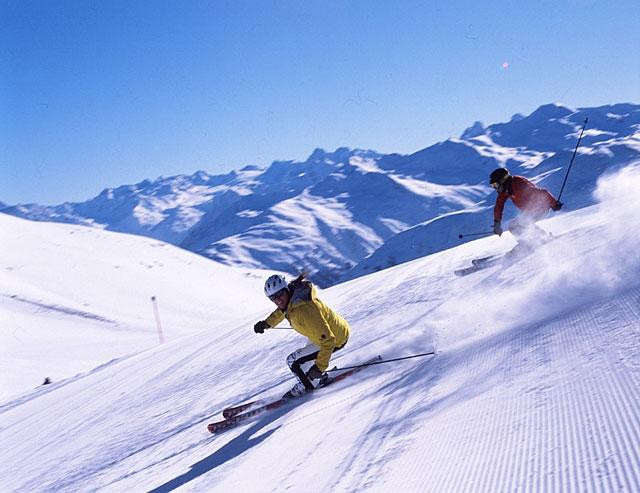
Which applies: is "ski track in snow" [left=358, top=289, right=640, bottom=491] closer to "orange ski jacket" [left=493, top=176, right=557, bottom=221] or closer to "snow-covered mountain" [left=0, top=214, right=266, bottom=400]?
"orange ski jacket" [left=493, top=176, right=557, bottom=221]

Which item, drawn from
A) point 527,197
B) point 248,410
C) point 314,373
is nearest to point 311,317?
point 314,373

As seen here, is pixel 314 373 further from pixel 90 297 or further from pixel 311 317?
pixel 90 297

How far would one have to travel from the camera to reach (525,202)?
10.6 metres

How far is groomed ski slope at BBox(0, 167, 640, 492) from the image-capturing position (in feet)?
9.91

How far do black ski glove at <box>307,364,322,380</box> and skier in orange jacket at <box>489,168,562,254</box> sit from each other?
5.58 m

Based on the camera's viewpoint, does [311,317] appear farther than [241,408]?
No

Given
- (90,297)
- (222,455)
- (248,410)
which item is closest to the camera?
(222,455)

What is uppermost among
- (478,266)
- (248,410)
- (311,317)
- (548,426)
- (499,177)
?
(499,177)

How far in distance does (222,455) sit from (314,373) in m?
1.67

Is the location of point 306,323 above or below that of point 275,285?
below

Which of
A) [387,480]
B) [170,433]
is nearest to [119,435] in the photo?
[170,433]

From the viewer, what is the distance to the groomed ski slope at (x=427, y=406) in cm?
302

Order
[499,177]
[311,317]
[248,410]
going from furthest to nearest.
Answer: [499,177] → [248,410] → [311,317]

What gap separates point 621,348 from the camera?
3705 millimetres
